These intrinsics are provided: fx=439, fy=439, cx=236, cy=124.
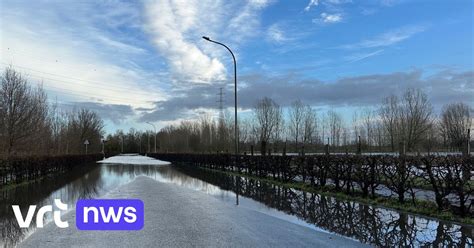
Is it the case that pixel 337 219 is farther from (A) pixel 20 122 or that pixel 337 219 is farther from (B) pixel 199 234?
(A) pixel 20 122

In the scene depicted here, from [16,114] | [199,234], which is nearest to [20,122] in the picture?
[16,114]

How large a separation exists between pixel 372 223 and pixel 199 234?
12.7 feet

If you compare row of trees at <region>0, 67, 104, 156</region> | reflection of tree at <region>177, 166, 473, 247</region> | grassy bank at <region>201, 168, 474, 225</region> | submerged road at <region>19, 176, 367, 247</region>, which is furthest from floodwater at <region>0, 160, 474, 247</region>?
row of trees at <region>0, 67, 104, 156</region>

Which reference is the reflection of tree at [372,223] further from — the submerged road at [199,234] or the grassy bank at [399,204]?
the submerged road at [199,234]

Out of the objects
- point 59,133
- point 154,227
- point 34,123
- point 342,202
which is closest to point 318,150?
point 59,133

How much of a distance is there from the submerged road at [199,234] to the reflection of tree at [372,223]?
0.70 m

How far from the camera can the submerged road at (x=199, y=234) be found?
7.49 m

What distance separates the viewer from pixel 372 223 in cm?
956

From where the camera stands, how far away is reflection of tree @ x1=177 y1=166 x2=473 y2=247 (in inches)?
310

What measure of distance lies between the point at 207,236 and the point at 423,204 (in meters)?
6.38

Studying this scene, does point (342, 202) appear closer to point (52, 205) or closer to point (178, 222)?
point (178, 222)

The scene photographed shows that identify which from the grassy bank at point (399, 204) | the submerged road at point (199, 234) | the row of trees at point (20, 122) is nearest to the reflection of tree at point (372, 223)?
the grassy bank at point (399, 204)

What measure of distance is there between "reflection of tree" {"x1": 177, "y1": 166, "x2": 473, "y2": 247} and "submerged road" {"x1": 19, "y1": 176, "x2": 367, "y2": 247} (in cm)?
70

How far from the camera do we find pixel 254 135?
70.8 metres
